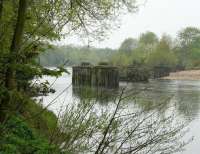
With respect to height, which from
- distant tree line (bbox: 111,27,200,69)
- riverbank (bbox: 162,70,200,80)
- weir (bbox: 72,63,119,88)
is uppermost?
distant tree line (bbox: 111,27,200,69)

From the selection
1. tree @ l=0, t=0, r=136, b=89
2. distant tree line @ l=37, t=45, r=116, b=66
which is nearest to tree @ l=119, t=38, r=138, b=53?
tree @ l=0, t=0, r=136, b=89

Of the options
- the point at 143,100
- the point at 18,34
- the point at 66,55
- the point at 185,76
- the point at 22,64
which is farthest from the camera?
the point at 185,76

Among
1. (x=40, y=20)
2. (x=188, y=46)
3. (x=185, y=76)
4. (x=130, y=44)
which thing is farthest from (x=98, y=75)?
(x=130, y=44)

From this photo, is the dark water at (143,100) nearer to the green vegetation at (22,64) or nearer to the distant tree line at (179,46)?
the green vegetation at (22,64)

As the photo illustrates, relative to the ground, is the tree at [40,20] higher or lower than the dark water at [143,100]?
higher

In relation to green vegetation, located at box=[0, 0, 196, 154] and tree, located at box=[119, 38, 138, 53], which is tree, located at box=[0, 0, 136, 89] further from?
tree, located at box=[119, 38, 138, 53]

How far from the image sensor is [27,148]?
5.55 m

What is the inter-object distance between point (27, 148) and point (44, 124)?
7.52m

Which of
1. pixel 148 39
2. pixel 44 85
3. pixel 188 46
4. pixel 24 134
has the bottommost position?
pixel 24 134

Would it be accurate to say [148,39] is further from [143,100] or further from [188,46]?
[143,100]

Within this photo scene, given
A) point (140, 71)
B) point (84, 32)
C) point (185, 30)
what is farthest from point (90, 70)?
point (185, 30)

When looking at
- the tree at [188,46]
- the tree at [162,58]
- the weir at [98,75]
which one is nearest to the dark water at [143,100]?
the weir at [98,75]

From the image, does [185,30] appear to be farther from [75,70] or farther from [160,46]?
[75,70]

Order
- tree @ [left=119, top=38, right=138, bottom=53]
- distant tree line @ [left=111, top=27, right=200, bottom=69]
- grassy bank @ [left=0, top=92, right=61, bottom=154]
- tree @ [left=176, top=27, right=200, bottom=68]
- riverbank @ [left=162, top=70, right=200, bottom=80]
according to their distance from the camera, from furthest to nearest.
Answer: tree @ [left=119, top=38, right=138, bottom=53], tree @ [left=176, top=27, right=200, bottom=68], distant tree line @ [left=111, top=27, right=200, bottom=69], riverbank @ [left=162, top=70, right=200, bottom=80], grassy bank @ [left=0, top=92, right=61, bottom=154]
